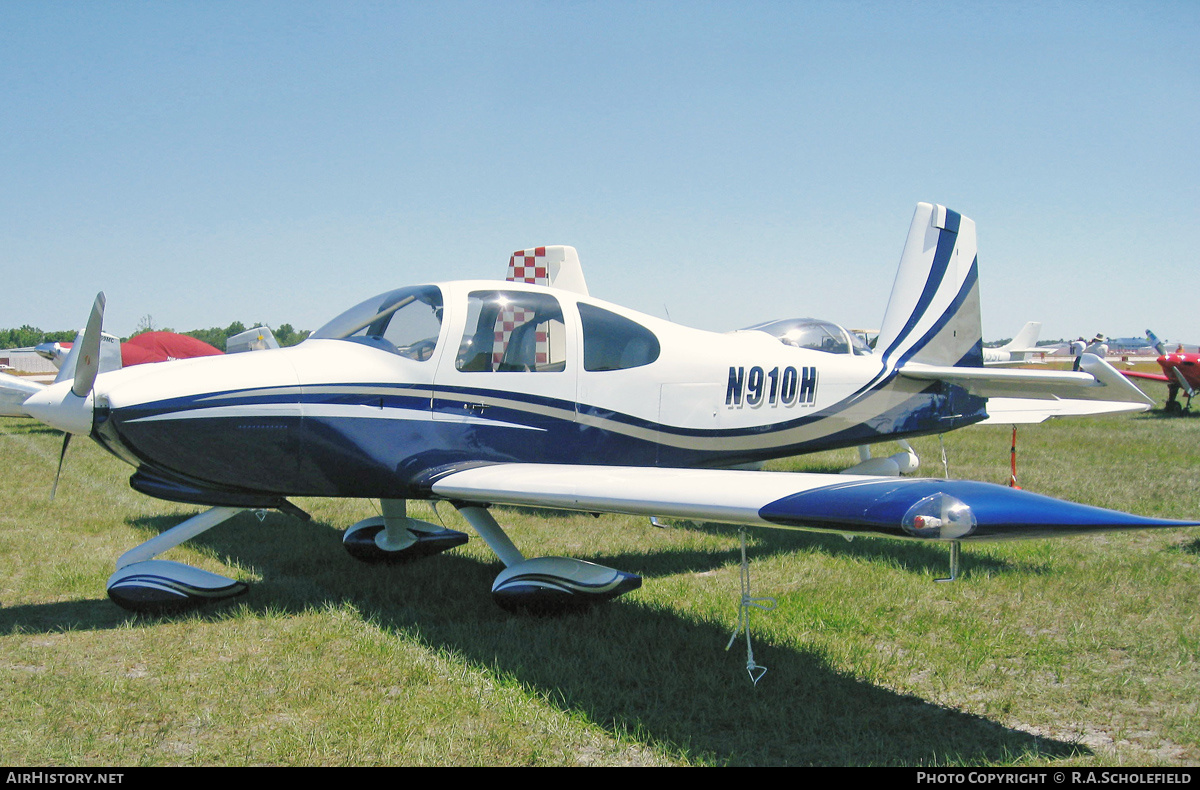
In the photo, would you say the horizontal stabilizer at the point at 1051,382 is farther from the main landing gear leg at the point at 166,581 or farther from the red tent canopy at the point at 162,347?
the red tent canopy at the point at 162,347

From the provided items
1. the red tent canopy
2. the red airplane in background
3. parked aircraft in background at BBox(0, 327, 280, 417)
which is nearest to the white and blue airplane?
parked aircraft in background at BBox(0, 327, 280, 417)

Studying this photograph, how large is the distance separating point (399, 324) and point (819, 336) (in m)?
5.36

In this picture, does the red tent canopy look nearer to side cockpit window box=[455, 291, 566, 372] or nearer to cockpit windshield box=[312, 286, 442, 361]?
cockpit windshield box=[312, 286, 442, 361]

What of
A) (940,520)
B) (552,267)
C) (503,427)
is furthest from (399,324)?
(552,267)

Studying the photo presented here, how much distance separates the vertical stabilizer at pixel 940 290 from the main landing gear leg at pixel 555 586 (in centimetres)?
428

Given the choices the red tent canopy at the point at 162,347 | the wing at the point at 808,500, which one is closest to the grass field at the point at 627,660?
the wing at the point at 808,500

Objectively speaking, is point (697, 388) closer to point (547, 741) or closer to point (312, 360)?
point (312, 360)

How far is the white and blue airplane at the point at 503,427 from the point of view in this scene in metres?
3.71

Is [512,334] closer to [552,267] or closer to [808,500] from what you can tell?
[808,500]

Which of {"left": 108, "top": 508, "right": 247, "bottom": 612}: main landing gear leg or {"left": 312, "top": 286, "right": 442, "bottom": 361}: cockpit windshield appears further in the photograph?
{"left": 312, "top": 286, "right": 442, "bottom": 361}: cockpit windshield

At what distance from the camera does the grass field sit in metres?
3.17

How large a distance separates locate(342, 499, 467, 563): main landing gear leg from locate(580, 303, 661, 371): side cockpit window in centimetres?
195

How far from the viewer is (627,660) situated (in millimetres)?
4012

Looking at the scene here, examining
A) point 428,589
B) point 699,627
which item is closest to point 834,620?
point 699,627
